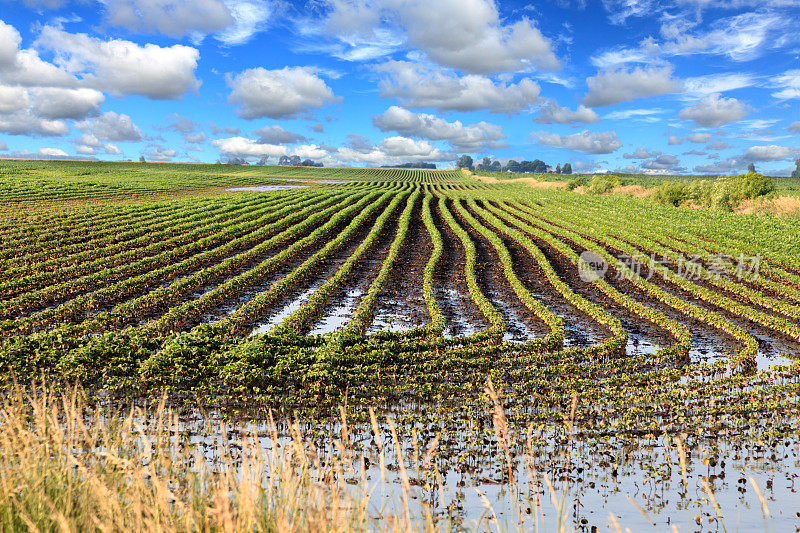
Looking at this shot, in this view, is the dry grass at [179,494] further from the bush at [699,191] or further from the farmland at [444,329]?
the bush at [699,191]

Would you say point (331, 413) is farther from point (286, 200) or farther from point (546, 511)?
point (286, 200)

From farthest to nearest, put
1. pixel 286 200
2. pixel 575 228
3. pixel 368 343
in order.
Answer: pixel 286 200
pixel 575 228
pixel 368 343

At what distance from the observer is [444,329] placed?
15547 millimetres

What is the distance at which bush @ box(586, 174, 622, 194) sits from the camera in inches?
A: 3086

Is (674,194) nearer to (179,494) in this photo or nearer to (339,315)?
(339,315)

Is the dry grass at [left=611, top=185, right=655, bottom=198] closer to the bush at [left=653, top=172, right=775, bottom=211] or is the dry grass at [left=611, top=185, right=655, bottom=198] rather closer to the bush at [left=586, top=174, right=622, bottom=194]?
the bush at [left=586, top=174, right=622, bottom=194]

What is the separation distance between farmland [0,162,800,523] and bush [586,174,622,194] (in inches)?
1804

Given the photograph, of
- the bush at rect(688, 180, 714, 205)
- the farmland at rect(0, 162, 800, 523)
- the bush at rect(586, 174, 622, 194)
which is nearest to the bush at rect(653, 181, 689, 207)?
the bush at rect(688, 180, 714, 205)

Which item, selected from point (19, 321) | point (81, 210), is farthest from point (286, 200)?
point (19, 321)

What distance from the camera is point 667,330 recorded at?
1560 centimetres

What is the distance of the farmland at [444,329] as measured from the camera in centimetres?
945

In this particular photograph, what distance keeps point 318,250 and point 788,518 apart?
80.5ft

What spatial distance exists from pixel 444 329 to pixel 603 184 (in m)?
71.0

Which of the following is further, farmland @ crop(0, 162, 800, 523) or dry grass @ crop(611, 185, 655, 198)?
dry grass @ crop(611, 185, 655, 198)
